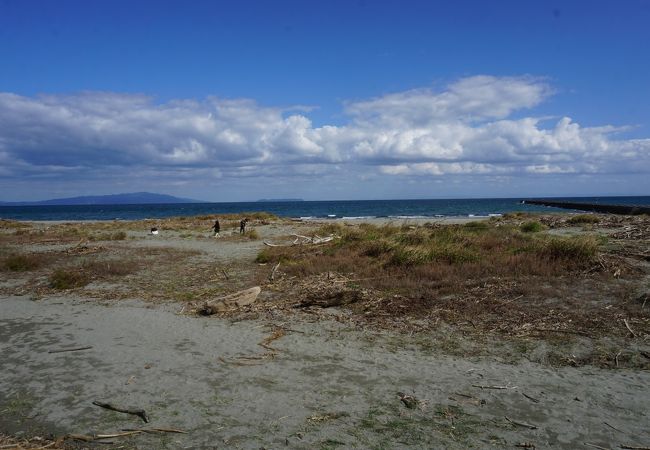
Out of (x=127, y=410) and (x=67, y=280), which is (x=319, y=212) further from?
(x=127, y=410)

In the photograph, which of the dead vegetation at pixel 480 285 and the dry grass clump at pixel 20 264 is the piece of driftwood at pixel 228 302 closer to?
the dead vegetation at pixel 480 285

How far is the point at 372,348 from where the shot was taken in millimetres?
7371

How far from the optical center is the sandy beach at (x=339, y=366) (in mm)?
4887

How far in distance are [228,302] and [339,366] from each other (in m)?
4.06

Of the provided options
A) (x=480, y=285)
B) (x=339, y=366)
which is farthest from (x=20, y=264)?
(x=480, y=285)

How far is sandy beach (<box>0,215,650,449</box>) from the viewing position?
4887mm

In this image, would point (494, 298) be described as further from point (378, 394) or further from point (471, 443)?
point (471, 443)

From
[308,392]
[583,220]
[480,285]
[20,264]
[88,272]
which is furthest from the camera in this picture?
[583,220]

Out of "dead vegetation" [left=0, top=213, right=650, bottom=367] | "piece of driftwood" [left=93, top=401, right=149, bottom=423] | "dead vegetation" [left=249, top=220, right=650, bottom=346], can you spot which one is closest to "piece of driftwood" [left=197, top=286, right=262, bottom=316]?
"dead vegetation" [left=0, top=213, right=650, bottom=367]

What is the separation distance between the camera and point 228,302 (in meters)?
9.91

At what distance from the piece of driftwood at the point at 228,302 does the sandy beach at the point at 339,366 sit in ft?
0.95

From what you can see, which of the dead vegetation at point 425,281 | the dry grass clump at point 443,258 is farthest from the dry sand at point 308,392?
the dry grass clump at point 443,258

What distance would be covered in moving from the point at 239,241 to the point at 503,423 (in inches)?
770

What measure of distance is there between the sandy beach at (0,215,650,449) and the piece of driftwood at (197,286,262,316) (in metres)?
0.29
